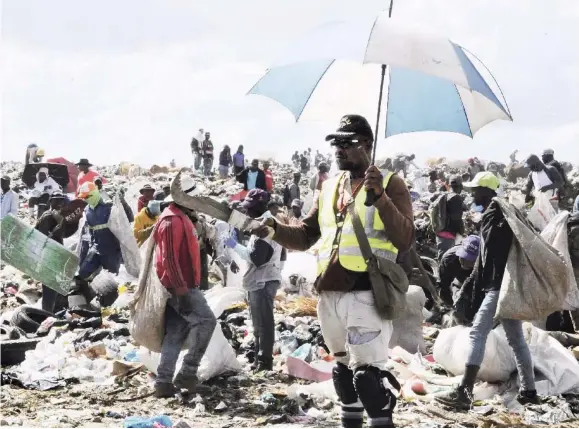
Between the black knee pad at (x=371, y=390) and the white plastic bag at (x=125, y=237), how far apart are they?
6.39 m

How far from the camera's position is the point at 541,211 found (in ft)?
37.3

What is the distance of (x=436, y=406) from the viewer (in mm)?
5473

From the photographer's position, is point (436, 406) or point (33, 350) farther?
point (33, 350)

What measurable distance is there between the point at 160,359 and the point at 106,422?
79cm

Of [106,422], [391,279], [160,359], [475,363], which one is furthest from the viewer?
[160,359]

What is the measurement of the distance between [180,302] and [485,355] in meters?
2.33

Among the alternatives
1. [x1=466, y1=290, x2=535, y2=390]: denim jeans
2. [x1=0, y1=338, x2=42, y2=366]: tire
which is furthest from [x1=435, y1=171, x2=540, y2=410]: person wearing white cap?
[x1=0, y1=338, x2=42, y2=366]: tire

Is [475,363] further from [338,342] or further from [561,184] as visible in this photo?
[561,184]

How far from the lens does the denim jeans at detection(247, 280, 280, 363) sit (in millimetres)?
6496

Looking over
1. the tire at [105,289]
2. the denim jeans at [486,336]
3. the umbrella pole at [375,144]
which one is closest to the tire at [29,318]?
the tire at [105,289]

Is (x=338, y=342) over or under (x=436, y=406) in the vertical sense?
over

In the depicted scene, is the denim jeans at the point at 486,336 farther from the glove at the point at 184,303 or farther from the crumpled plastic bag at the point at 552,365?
the glove at the point at 184,303

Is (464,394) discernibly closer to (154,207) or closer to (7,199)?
(154,207)

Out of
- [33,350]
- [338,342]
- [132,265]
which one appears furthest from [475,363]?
[132,265]
